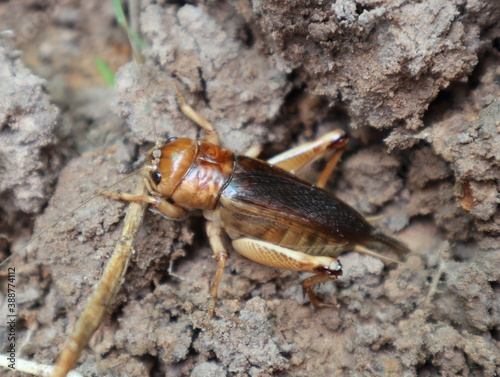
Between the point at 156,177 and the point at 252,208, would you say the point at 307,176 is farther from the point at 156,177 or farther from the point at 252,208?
the point at 156,177

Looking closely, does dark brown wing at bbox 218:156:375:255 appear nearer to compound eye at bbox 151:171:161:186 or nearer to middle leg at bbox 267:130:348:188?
middle leg at bbox 267:130:348:188

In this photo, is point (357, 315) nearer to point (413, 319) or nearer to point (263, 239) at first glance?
point (413, 319)

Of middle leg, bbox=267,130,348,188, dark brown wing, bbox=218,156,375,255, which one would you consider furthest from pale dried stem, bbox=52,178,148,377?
middle leg, bbox=267,130,348,188

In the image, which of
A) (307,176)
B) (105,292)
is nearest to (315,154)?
(307,176)

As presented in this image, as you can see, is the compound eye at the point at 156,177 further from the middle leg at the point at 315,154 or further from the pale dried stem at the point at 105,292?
the middle leg at the point at 315,154

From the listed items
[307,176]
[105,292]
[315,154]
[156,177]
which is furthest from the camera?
[307,176]
